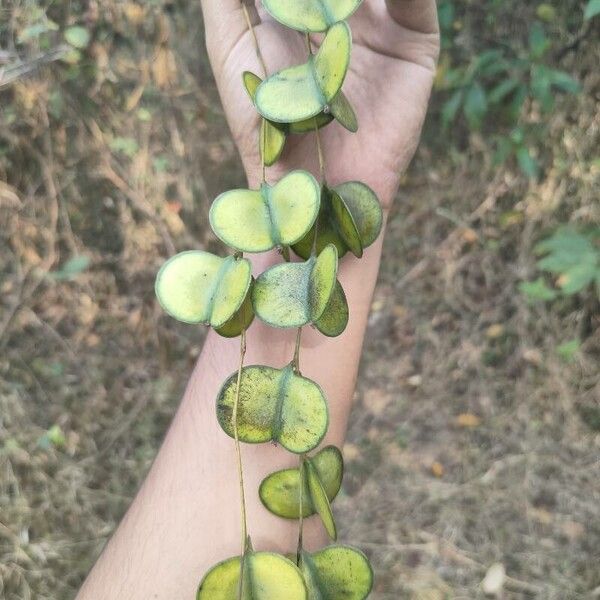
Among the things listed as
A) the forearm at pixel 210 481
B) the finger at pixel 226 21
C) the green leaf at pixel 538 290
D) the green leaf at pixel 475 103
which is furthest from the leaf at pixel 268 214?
the green leaf at pixel 538 290

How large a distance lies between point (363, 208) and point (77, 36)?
3.89ft

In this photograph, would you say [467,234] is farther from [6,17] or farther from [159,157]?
[6,17]

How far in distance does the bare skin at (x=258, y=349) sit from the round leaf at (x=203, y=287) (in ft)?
0.75

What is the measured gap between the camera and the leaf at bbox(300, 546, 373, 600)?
580 mm

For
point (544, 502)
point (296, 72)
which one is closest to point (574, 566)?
point (544, 502)

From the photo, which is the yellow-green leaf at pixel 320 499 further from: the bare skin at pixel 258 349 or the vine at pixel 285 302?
the bare skin at pixel 258 349

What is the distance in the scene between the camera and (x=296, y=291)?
57cm

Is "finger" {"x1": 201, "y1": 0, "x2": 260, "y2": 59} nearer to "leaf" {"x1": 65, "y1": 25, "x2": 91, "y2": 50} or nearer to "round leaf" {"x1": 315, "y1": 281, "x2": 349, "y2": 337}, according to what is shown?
"round leaf" {"x1": 315, "y1": 281, "x2": 349, "y2": 337}

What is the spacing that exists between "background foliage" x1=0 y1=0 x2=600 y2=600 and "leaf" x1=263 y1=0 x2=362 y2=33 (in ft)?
2.88

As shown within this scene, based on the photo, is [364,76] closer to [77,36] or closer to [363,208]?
[363,208]

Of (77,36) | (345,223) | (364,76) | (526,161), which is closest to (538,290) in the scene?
(526,161)

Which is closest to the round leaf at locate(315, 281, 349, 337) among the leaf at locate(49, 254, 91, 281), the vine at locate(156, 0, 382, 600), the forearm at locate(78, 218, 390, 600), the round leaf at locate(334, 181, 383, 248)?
the vine at locate(156, 0, 382, 600)

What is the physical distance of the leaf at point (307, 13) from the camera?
0.63 metres

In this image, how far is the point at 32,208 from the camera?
1.69 m
